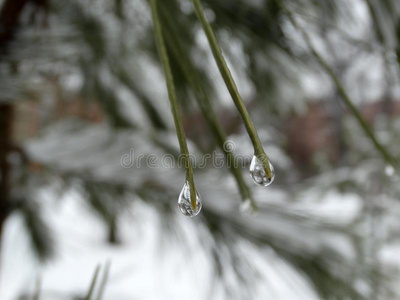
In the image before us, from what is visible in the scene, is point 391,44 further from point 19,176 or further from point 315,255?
point 19,176

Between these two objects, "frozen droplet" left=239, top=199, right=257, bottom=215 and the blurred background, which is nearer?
"frozen droplet" left=239, top=199, right=257, bottom=215

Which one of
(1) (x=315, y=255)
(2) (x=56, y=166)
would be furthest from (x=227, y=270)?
(2) (x=56, y=166)

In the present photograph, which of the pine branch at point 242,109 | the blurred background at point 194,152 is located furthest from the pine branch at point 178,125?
the blurred background at point 194,152

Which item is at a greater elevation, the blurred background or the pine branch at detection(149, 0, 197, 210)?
the pine branch at detection(149, 0, 197, 210)

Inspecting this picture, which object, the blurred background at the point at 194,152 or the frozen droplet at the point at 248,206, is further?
the blurred background at the point at 194,152

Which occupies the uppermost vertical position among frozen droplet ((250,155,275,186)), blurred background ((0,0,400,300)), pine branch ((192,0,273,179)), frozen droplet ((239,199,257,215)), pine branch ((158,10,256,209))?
pine branch ((192,0,273,179))

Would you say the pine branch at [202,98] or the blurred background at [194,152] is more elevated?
the pine branch at [202,98]

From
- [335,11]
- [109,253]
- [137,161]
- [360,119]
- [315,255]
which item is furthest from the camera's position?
[109,253]

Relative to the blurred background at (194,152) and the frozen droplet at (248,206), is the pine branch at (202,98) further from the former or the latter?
the blurred background at (194,152)

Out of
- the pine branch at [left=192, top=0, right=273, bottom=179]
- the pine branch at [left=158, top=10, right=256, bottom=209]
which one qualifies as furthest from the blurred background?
the pine branch at [left=192, top=0, right=273, bottom=179]

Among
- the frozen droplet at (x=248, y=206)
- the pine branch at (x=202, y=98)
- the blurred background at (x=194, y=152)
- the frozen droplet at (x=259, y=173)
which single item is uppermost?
the frozen droplet at (x=259, y=173)

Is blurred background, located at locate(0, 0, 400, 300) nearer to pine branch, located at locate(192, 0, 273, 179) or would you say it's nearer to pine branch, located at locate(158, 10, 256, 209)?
pine branch, located at locate(158, 10, 256, 209)
